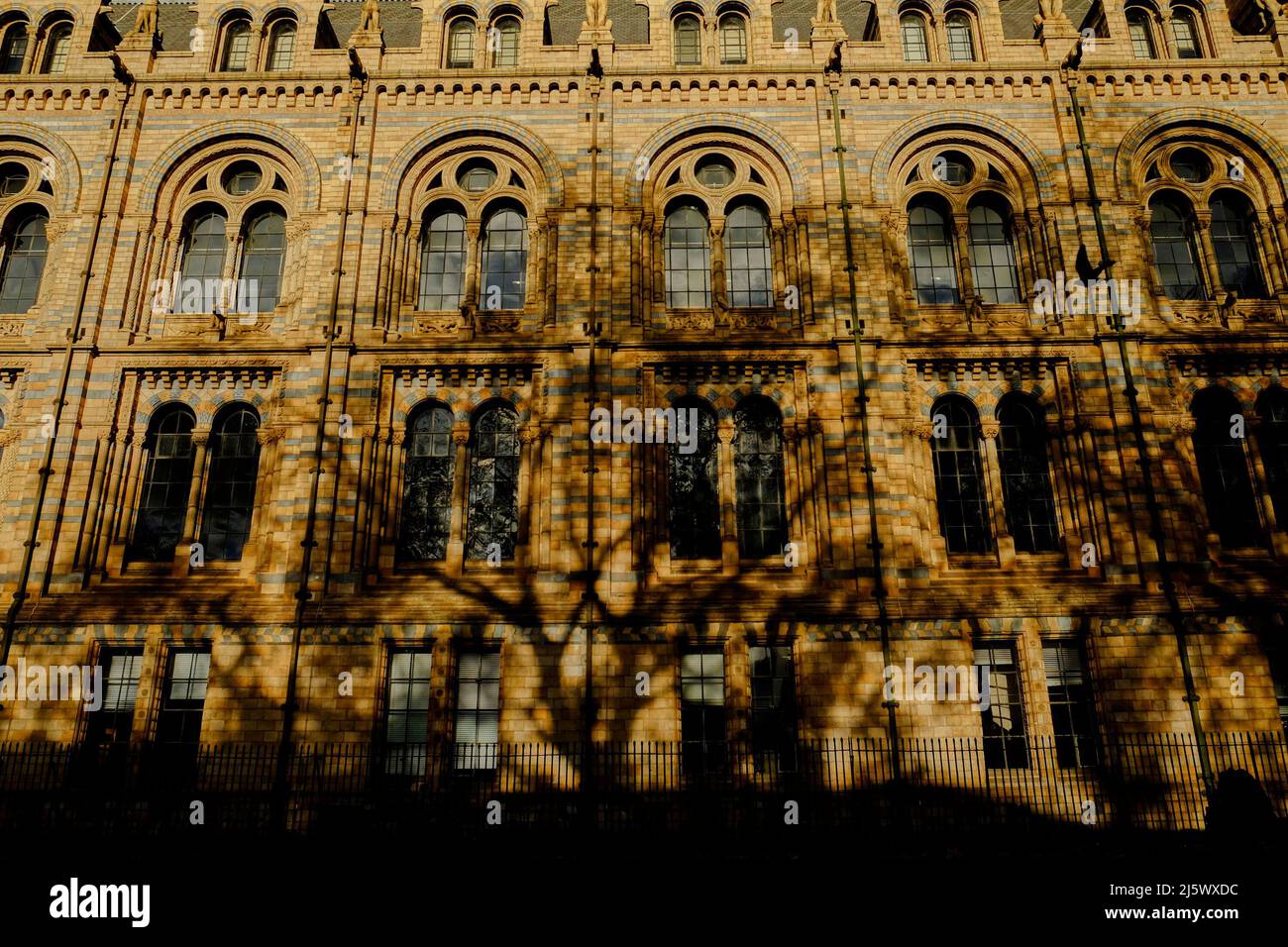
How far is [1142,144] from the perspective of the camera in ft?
63.2

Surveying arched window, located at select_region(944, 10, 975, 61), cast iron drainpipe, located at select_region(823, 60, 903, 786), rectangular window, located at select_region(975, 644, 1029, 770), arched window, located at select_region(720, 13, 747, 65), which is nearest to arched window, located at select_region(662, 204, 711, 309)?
cast iron drainpipe, located at select_region(823, 60, 903, 786)

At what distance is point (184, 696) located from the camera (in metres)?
16.0

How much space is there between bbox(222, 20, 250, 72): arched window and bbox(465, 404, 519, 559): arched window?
11.4 meters

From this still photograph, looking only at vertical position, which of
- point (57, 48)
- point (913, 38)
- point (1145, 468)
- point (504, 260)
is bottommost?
point (1145, 468)

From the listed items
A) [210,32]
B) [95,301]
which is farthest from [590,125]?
[95,301]

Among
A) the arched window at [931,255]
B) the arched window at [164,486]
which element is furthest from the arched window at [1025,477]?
the arched window at [164,486]

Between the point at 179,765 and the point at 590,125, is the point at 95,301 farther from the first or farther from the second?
the point at 590,125

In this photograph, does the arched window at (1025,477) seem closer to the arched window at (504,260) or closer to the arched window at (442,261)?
the arched window at (504,260)

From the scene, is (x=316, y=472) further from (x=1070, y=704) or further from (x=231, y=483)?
(x=1070, y=704)

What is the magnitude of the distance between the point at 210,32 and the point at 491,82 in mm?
7309

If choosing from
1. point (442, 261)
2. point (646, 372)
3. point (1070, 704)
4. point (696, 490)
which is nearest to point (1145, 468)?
point (1070, 704)

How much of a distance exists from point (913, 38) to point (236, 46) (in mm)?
17133

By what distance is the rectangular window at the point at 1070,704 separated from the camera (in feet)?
51.2

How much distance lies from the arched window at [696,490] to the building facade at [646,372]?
0.42ft
